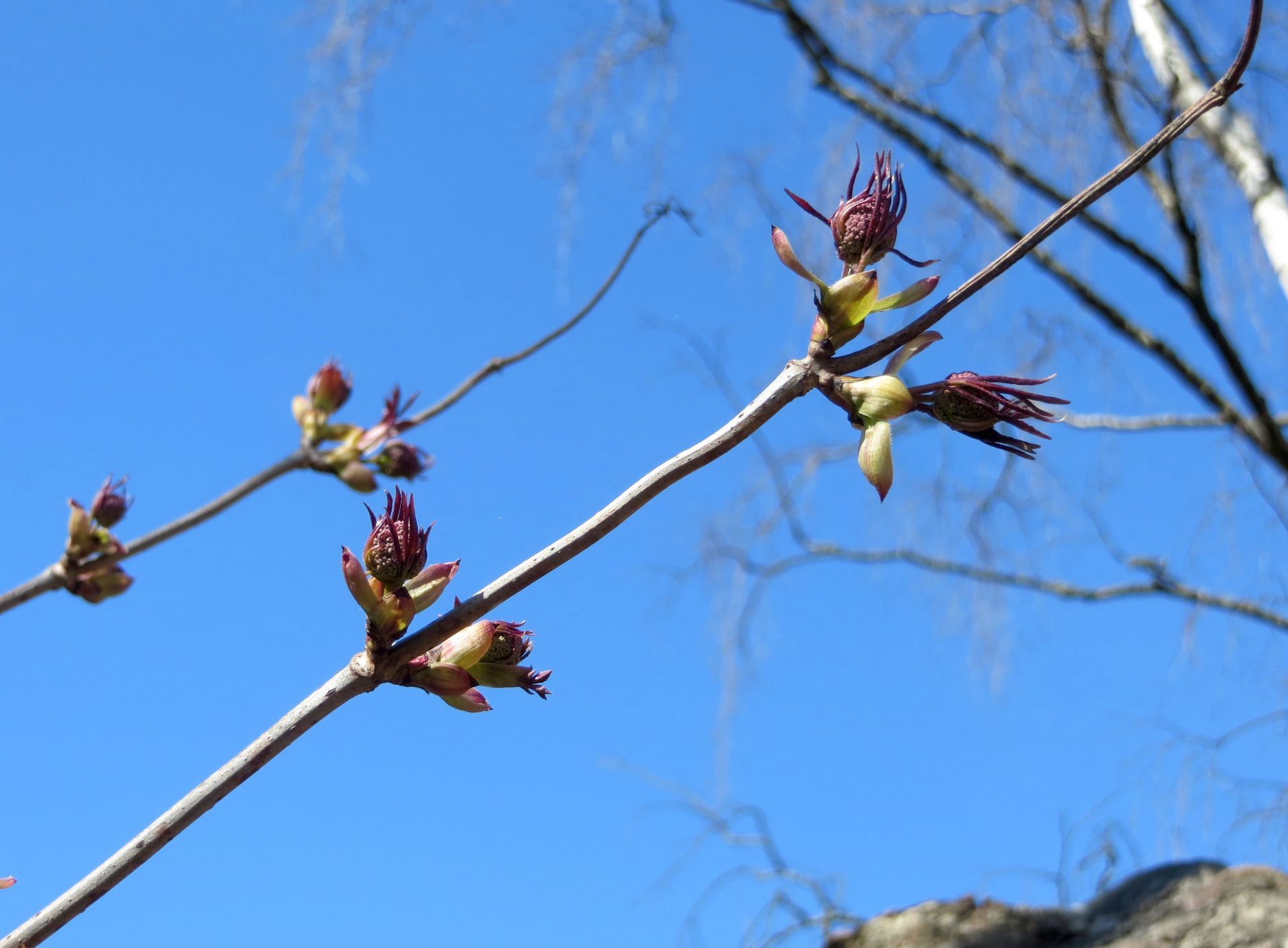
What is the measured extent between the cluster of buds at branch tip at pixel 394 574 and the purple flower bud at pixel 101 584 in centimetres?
32

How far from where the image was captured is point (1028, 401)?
687mm

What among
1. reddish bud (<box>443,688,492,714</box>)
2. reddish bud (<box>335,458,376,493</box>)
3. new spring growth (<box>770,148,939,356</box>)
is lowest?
reddish bud (<box>443,688,492,714</box>)

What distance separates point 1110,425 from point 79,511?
345 cm

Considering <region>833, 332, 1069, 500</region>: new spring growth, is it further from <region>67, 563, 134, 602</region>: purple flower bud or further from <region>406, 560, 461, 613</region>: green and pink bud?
<region>67, 563, 134, 602</region>: purple flower bud

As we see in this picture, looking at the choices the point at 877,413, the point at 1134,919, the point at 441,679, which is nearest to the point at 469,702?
the point at 441,679

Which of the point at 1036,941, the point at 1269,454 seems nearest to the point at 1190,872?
the point at 1036,941

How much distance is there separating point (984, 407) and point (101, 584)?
0.67 m

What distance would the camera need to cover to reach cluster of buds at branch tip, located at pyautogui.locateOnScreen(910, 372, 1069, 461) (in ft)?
2.16

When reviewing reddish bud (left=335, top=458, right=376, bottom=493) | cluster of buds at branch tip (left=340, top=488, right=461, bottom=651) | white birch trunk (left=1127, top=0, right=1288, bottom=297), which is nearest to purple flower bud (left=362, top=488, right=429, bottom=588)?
cluster of buds at branch tip (left=340, top=488, right=461, bottom=651)

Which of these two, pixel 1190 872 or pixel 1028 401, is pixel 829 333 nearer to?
pixel 1028 401

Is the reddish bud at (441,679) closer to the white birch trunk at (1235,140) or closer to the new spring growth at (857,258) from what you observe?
the new spring growth at (857,258)

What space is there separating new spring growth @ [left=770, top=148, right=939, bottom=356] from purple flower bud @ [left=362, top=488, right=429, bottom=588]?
25 cm

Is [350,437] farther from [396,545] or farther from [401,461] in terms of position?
[396,545]

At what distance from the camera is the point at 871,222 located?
0.72 m
